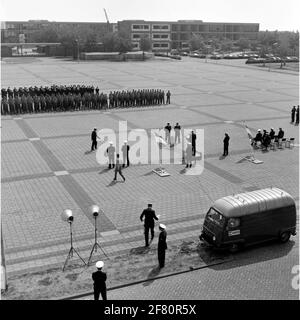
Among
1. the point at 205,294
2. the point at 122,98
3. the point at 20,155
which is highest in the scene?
the point at 122,98

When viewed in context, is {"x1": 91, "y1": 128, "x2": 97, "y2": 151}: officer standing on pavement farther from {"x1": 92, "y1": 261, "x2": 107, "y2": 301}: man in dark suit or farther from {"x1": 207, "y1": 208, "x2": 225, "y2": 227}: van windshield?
{"x1": 92, "y1": 261, "x2": 107, "y2": 301}: man in dark suit

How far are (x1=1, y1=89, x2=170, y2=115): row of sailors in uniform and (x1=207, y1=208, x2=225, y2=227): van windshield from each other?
20.3m

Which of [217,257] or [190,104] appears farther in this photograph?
[190,104]

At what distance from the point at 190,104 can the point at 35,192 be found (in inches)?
774

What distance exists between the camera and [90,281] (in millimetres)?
9602

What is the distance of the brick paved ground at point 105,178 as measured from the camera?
11.9 metres

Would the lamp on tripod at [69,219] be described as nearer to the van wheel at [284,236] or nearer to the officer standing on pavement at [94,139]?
the van wheel at [284,236]

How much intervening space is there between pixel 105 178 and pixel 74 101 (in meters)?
14.7

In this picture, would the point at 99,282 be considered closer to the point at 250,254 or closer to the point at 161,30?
the point at 250,254

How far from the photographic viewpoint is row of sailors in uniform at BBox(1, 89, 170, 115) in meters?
28.5

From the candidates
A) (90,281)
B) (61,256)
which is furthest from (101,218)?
(90,281)

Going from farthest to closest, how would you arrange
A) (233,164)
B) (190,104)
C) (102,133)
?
(190,104)
(102,133)
(233,164)

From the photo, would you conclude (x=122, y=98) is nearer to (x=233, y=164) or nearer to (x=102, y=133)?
(x=102, y=133)

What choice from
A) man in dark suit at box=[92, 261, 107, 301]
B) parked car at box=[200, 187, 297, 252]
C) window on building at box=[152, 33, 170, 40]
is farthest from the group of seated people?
window on building at box=[152, 33, 170, 40]
